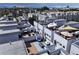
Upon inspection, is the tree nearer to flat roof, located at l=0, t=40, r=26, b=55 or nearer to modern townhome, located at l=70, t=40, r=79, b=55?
flat roof, located at l=0, t=40, r=26, b=55

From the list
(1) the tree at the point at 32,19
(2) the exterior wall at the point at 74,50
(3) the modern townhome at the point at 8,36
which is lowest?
(2) the exterior wall at the point at 74,50

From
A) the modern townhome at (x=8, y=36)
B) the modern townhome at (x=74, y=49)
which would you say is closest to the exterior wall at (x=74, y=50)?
the modern townhome at (x=74, y=49)

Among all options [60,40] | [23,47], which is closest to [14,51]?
[23,47]

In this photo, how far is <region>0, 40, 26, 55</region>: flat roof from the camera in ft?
8.47

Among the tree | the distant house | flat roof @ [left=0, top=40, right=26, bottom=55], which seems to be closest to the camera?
flat roof @ [left=0, top=40, right=26, bottom=55]

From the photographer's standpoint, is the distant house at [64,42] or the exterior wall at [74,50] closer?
the exterior wall at [74,50]

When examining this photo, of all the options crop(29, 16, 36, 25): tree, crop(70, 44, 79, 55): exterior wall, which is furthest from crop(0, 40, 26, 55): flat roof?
crop(70, 44, 79, 55): exterior wall

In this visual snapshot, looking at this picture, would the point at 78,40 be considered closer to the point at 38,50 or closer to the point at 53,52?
the point at 53,52

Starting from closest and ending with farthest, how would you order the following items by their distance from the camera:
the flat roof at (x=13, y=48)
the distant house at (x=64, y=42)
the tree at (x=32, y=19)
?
the flat roof at (x=13, y=48) → the distant house at (x=64, y=42) → the tree at (x=32, y=19)

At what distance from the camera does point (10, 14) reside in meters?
2.97

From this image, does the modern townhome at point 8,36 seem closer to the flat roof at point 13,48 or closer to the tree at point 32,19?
the flat roof at point 13,48

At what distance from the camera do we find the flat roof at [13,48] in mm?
2582
